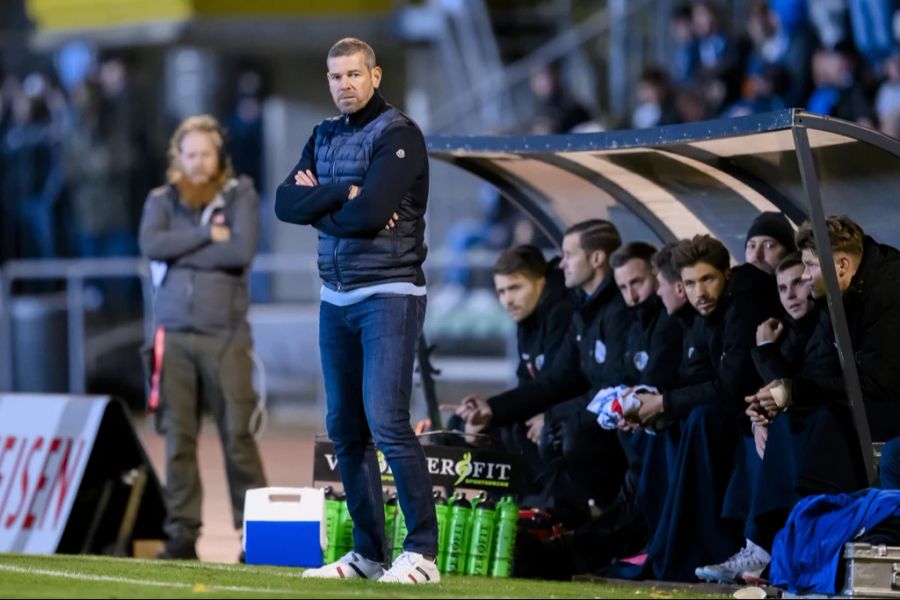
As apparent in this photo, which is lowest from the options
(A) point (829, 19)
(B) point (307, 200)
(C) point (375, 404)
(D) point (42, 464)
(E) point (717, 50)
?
(D) point (42, 464)

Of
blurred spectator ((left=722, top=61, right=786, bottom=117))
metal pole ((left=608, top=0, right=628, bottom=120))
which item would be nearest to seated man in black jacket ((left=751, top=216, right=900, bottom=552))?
blurred spectator ((left=722, top=61, right=786, bottom=117))

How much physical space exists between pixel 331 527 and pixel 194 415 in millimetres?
1596

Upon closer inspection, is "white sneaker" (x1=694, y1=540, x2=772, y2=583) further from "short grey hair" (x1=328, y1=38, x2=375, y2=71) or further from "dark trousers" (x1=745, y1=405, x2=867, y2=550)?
"short grey hair" (x1=328, y1=38, x2=375, y2=71)

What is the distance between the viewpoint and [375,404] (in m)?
8.35

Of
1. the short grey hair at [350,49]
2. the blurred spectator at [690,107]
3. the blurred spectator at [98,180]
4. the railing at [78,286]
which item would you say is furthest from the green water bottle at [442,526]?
the blurred spectator at [98,180]

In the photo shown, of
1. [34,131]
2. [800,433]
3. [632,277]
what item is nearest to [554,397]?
[632,277]

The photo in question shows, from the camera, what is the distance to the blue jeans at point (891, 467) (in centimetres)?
850

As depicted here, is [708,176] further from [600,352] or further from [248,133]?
[248,133]

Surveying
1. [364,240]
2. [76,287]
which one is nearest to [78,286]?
[76,287]

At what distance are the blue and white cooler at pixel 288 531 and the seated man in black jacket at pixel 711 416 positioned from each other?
1.65m

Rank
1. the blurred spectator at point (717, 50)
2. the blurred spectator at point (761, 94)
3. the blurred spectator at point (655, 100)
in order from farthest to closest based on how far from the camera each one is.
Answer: the blurred spectator at point (717, 50) < the blurred spectator at point (655, 100) < the blurred spectator at point (761, 94)

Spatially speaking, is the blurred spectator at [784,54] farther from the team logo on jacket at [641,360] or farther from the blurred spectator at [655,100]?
the team logo on jacket at [641,360]

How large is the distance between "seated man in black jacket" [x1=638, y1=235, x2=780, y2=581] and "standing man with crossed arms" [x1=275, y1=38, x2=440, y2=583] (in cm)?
137

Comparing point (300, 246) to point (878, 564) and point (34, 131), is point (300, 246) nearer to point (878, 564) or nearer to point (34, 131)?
point (34, 131)
